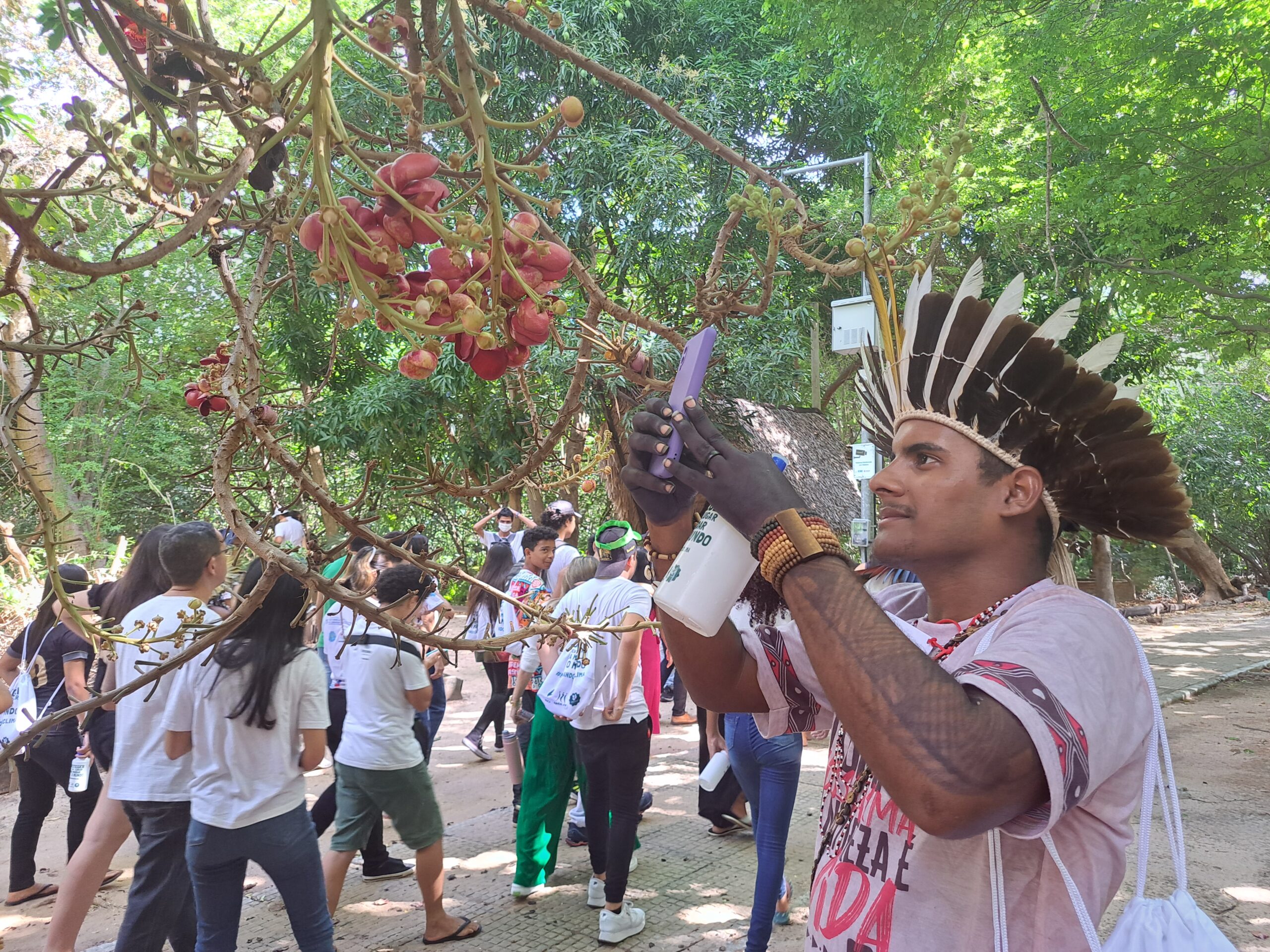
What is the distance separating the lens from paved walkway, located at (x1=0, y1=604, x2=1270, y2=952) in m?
3.89

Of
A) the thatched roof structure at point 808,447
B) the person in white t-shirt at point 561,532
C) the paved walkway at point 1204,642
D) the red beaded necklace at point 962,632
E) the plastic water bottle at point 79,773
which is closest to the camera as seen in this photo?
the red beaded necklace at point 962,632

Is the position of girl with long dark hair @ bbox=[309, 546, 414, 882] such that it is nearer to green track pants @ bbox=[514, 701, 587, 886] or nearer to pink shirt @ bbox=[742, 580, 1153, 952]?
green track pants @ bbox=[514, 701, 587, 886]

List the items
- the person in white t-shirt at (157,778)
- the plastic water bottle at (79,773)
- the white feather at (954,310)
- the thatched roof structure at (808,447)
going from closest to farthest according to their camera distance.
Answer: the white feather at (954,310) → the person in white t-shirt at (157,778) → the plastic water bottle at (79,773) → the thatched roof structure at (808,447)

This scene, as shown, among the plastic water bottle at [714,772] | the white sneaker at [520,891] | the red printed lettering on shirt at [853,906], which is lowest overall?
the white sneaker at [520,891]

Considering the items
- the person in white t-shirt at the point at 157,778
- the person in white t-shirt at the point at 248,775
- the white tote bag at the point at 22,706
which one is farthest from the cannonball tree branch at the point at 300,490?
the white tote bag at the point at 22,706

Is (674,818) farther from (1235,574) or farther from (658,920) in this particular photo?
(1235,574)

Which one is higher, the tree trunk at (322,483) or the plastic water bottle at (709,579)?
the tree trunk at (322,483)

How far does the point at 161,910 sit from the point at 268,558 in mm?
2721

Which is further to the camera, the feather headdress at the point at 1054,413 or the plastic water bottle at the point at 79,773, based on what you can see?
the plastic water bottle at the point at 79,773

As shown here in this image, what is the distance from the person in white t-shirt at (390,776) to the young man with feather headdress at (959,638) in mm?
2461

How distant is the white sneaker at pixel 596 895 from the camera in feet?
13.7

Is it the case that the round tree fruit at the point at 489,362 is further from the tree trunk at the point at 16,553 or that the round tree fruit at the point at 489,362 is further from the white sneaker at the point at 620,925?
the white sneaker at the point at 620,925

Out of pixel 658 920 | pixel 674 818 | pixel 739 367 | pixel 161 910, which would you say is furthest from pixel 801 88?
pixel 161 910

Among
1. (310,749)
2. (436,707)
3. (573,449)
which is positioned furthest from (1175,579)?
(310,749)
